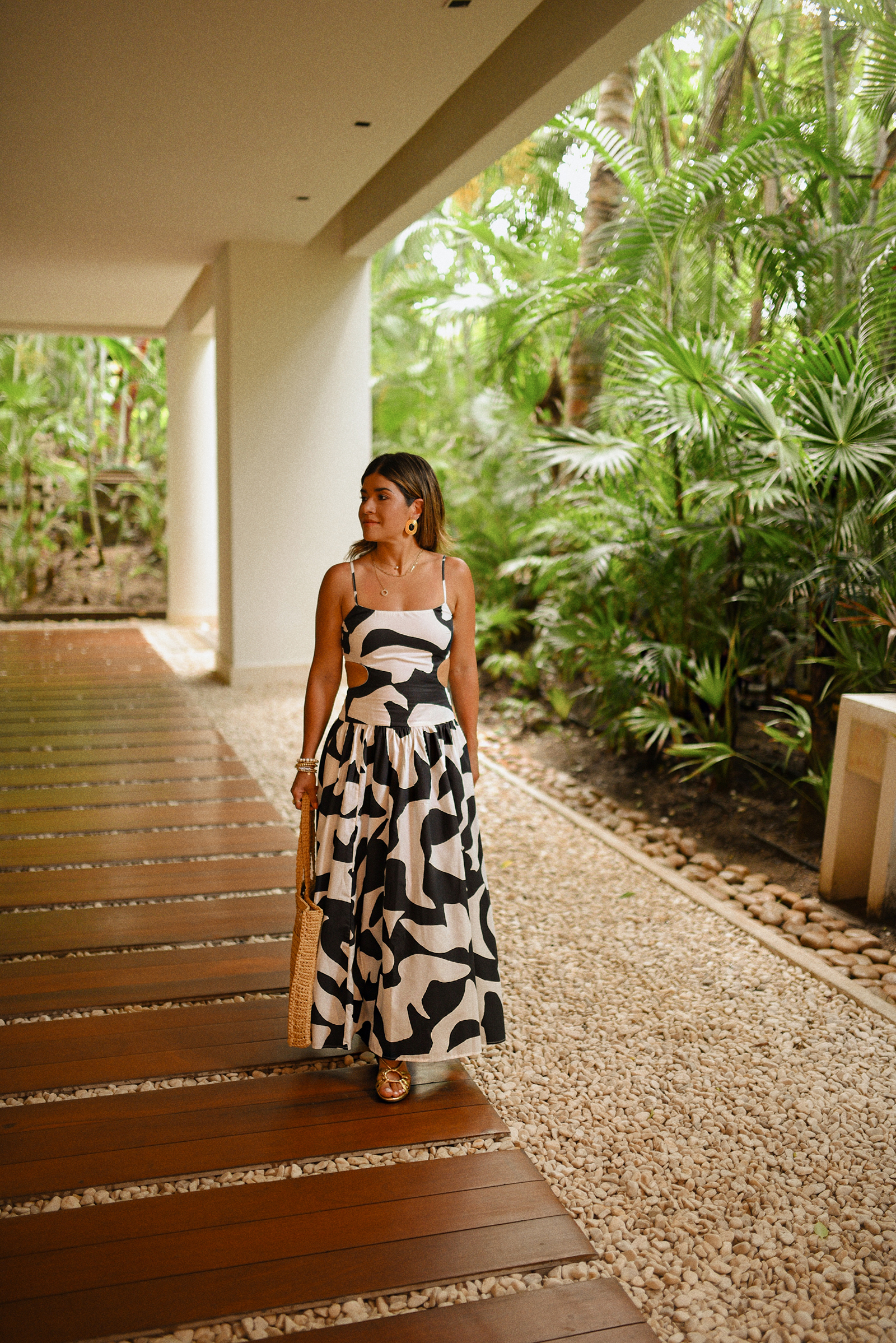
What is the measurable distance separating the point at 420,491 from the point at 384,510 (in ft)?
0.37

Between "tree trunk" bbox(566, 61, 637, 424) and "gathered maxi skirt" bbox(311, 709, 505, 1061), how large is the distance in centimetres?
474

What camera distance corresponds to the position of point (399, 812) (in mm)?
2572

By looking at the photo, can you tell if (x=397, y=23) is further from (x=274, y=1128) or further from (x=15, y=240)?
(x=15, y=240)

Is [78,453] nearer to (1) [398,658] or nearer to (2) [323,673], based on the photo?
(2) [323,673]

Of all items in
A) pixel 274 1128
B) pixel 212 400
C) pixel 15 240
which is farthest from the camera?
pixel 212 400

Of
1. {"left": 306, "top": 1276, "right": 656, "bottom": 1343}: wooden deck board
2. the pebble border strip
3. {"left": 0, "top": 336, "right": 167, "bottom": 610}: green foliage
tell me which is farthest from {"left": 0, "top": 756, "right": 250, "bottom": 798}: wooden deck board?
{"left": 0, "top": 336, "right": 167, "bottom": 610}: green foliage

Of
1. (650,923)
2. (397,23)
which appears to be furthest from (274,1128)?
(397,23)

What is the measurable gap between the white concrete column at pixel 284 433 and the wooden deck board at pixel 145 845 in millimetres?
3867

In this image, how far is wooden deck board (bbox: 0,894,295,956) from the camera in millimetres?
3572

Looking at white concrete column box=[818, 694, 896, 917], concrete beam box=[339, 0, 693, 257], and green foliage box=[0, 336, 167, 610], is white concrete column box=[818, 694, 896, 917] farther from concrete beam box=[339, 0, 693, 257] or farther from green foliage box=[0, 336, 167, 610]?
green foliage box=[0, 336, 167, 610]

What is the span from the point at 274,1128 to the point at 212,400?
10.3 m

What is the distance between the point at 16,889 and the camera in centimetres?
407

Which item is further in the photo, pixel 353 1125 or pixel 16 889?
pixel 16 889

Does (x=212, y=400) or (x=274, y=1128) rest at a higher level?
(x=212, y=400)
